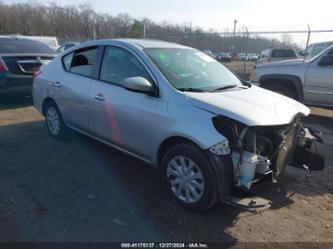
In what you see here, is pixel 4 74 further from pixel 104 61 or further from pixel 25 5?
pixel 25 5

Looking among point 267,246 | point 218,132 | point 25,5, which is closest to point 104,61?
point 218,132

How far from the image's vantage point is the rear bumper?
26.5ft

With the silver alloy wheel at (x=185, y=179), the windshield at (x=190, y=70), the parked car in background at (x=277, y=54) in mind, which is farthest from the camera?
the parked car in background at (x=277, y=54)

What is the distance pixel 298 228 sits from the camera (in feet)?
11.2

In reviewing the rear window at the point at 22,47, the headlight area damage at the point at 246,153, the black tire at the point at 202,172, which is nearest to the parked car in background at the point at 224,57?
the rear window at the point at 22,47

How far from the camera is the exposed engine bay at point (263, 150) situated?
3.27 m

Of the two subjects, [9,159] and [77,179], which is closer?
[77,179]

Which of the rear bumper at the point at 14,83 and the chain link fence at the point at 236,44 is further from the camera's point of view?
the chain link fence at the point at 236,44

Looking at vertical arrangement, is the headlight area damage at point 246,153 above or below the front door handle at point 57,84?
below

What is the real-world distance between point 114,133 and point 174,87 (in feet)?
3.75

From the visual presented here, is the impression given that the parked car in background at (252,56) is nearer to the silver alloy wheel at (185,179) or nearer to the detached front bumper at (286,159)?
the detached front bumper at (286,159)

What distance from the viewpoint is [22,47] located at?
8844mm

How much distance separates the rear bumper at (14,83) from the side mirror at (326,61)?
22.4ft

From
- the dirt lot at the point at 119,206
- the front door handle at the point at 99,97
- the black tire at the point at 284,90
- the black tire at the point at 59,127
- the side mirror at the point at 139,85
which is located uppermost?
the side mirror at the point at 139,85
